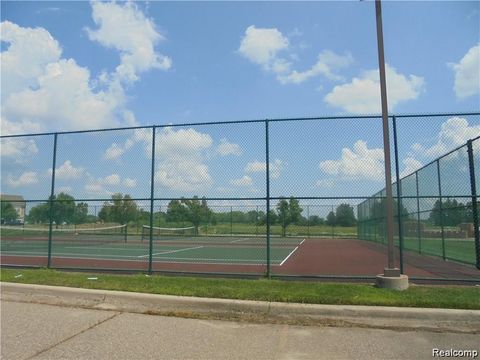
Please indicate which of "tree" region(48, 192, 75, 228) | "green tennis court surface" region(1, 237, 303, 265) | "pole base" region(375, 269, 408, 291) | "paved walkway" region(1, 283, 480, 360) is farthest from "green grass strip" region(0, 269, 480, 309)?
"green tennis court surface" region(1, 237, 303, 265)

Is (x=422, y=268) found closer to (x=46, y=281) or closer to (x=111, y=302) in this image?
(x=111, y=302)

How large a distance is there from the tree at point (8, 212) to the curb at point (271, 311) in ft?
38.7

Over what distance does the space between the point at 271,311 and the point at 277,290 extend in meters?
1.19

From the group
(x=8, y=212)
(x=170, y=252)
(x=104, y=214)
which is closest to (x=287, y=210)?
(x=104, y=214)

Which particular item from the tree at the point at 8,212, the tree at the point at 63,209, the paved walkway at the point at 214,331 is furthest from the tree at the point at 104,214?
the paved walkway at the point at 214,331

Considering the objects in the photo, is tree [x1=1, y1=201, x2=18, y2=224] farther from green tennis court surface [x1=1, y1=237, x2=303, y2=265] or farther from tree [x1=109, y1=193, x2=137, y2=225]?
tree [x1=109, y1=193, x2=137, y2=225]

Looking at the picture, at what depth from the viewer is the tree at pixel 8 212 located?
19062 millimetres

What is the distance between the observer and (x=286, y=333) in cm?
625

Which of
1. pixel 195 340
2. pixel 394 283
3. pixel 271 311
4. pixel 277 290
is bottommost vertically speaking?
pixel 195 340

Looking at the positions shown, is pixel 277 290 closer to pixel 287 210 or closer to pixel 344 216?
pixel 287 210

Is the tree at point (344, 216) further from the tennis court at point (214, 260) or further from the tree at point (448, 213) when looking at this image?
the tree at point (448, 213)

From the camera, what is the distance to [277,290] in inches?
327

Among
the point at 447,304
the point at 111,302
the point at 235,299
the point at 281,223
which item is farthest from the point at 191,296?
the point at 281,223

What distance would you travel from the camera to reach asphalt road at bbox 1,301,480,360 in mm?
5340
